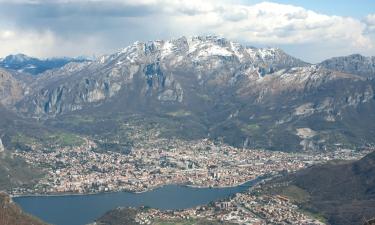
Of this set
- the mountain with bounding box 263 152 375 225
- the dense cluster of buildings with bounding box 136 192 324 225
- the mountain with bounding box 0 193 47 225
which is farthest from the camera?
the mountain with bounding box 263 152 375 225

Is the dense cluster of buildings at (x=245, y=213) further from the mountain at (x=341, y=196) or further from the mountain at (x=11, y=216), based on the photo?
the mountain at (x=11, y=216)

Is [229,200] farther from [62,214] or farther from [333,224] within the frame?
[62,214]

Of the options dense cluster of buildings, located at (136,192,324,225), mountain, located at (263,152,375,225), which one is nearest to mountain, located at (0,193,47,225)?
dense cluster of buildings, located at (136,192,324,225)

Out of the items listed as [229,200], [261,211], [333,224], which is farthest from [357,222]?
[229,200]

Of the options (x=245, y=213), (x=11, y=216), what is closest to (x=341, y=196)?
(x=245, y=213)

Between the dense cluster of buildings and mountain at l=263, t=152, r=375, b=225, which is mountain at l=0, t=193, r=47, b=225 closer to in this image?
the dense cluster of buildings

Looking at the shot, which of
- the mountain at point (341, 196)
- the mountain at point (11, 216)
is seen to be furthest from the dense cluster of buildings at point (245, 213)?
the mountain at point (11, 216)

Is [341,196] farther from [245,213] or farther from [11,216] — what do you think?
[11,216]

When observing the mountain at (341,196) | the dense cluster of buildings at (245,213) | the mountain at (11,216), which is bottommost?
the dense cluster of buildings at (245,213)
